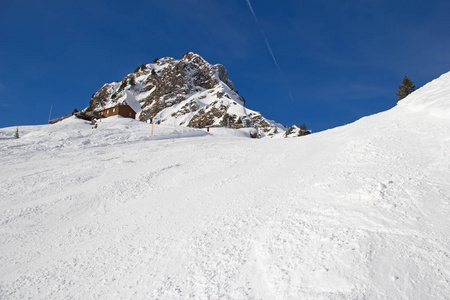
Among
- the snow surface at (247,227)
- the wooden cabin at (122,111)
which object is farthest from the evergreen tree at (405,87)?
the wooden cabin at (122,111)

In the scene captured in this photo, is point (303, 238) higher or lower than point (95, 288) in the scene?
higher

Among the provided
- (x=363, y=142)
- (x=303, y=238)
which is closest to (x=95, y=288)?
(x=303, y=238)

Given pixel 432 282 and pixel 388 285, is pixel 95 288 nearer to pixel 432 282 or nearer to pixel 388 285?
pixel 388 285

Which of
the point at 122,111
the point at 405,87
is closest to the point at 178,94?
the point at 122,111

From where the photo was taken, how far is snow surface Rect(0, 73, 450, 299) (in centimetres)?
351

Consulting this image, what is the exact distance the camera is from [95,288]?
3910 millimetres

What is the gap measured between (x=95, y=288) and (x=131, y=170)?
6.72 m

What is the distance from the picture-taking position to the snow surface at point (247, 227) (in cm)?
351

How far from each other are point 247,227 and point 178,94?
14311 cm

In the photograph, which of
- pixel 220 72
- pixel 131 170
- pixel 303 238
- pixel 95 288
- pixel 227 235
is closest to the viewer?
pixel 95 288

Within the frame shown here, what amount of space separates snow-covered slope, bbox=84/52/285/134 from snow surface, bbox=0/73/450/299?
8935 centimetres

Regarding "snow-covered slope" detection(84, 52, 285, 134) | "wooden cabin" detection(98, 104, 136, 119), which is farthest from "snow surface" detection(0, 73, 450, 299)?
"snow-covered slope" detection(84, 52, 285, 134)

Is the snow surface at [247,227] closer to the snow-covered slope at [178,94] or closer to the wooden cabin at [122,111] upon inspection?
the wooden cabin at [122,111]

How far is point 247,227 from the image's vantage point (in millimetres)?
5012
